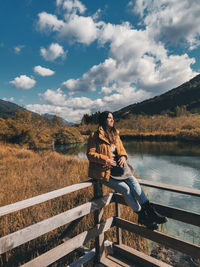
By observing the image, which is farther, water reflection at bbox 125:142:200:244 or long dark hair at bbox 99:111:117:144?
water reflection at bbox 125:142:200:244

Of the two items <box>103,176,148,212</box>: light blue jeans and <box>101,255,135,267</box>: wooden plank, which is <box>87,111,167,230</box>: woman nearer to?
<box>103,176,148,212</box>: light blue jeans

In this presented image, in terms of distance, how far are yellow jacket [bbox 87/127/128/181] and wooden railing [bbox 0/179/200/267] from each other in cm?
13

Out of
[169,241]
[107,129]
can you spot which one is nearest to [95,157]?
[107,129]

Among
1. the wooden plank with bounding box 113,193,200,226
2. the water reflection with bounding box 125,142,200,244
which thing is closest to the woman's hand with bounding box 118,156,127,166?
the wooden plank with bounding box 113,193,200,226

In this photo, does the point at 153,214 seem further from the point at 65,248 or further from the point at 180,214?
the point at 65,248

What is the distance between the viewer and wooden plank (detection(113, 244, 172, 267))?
1924mm

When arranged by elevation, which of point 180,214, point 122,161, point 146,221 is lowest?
point 146,221

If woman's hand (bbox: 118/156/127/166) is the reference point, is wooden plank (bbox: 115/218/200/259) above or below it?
below

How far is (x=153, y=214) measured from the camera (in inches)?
71.6

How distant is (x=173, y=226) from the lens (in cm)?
418

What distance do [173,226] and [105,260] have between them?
2.73 metres

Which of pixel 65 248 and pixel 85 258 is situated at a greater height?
pixel 65 248

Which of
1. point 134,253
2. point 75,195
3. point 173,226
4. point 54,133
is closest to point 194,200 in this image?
point 173,226

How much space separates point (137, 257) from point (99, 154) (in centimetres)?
126
